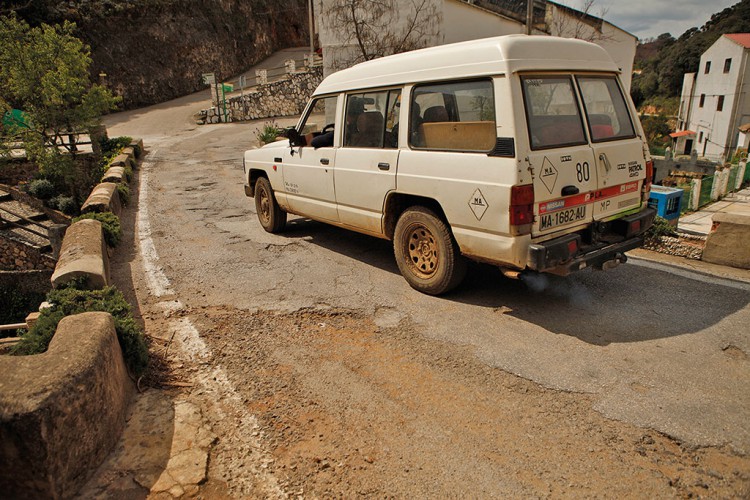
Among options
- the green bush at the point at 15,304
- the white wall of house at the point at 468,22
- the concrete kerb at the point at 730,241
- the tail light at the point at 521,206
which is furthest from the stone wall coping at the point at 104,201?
the white wall of house at the point at 468,22

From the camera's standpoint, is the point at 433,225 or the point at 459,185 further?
the point at 433,225

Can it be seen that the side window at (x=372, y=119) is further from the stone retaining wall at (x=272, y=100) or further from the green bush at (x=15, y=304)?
the stone retaining wall at (x=272, y=100)

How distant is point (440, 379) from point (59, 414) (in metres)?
2.36

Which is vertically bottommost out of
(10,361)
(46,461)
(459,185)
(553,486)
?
(553,486)

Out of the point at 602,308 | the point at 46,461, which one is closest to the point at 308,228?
the point at 602,308

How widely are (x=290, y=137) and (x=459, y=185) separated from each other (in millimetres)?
2881

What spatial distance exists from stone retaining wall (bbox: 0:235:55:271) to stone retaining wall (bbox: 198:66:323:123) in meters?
12.1

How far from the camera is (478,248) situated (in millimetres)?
4520

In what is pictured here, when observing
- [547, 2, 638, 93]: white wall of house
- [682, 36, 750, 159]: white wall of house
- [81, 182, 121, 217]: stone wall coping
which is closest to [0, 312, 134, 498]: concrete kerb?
[81, 182, 121, 217]: stone wall coping

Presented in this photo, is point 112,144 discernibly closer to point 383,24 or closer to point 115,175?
point 115,175

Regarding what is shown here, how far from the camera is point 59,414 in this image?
2.59 metres

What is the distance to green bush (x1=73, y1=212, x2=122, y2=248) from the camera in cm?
678

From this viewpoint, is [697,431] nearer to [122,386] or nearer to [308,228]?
[122,386]

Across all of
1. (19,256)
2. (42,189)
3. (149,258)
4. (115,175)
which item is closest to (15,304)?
(19,256)
